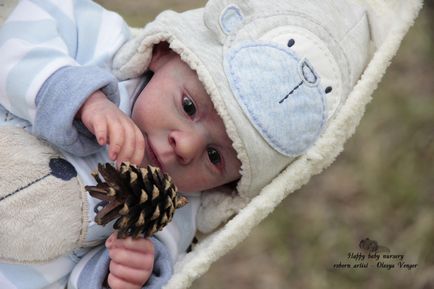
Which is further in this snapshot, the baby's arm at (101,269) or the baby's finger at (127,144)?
the baby's arm at (101,269)

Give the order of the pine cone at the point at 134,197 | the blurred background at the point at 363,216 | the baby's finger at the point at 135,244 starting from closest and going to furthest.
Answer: the pine cone at the point at 134,197, the baby's finger at the point at 135,244, the blurred background at the point at 363,216

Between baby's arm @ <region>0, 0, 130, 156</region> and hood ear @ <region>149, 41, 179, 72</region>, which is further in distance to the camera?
hood ear @ <region>149, 41, 179, 72</region>

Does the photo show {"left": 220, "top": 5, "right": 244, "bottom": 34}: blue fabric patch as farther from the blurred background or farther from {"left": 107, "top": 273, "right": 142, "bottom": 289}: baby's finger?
the blurred background

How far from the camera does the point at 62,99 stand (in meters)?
0.93

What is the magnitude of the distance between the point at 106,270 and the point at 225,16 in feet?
1.42

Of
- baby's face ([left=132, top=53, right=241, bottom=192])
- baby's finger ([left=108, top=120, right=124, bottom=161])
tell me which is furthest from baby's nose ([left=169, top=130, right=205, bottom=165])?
baby's finger ([left=108, top=120, right=124, bottom=161])

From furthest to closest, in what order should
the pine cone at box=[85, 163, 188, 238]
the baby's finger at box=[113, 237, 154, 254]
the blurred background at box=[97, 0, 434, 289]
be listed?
the blurred background at box=[97, 0, 434, 289], the baby's finger at box=[113, 237, 154, 254], the pine cone at box=[85, 163, 188, 238]

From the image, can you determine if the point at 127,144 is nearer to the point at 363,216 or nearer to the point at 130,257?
the point at 130,257

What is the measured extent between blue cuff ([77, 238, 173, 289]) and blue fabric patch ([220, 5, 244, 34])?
37cm

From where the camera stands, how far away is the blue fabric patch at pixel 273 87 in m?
0.96

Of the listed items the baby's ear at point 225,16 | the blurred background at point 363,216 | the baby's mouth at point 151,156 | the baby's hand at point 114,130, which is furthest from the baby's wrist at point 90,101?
the blurred background at point 363,216

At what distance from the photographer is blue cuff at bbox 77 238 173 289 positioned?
1.00 meters

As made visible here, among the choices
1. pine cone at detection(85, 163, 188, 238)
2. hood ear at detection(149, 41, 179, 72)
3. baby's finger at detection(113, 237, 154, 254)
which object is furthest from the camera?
hood ear at detection(149, 41, 179, 72)

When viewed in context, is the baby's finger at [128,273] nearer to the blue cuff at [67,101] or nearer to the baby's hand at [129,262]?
the baby's hand at [129,262]
